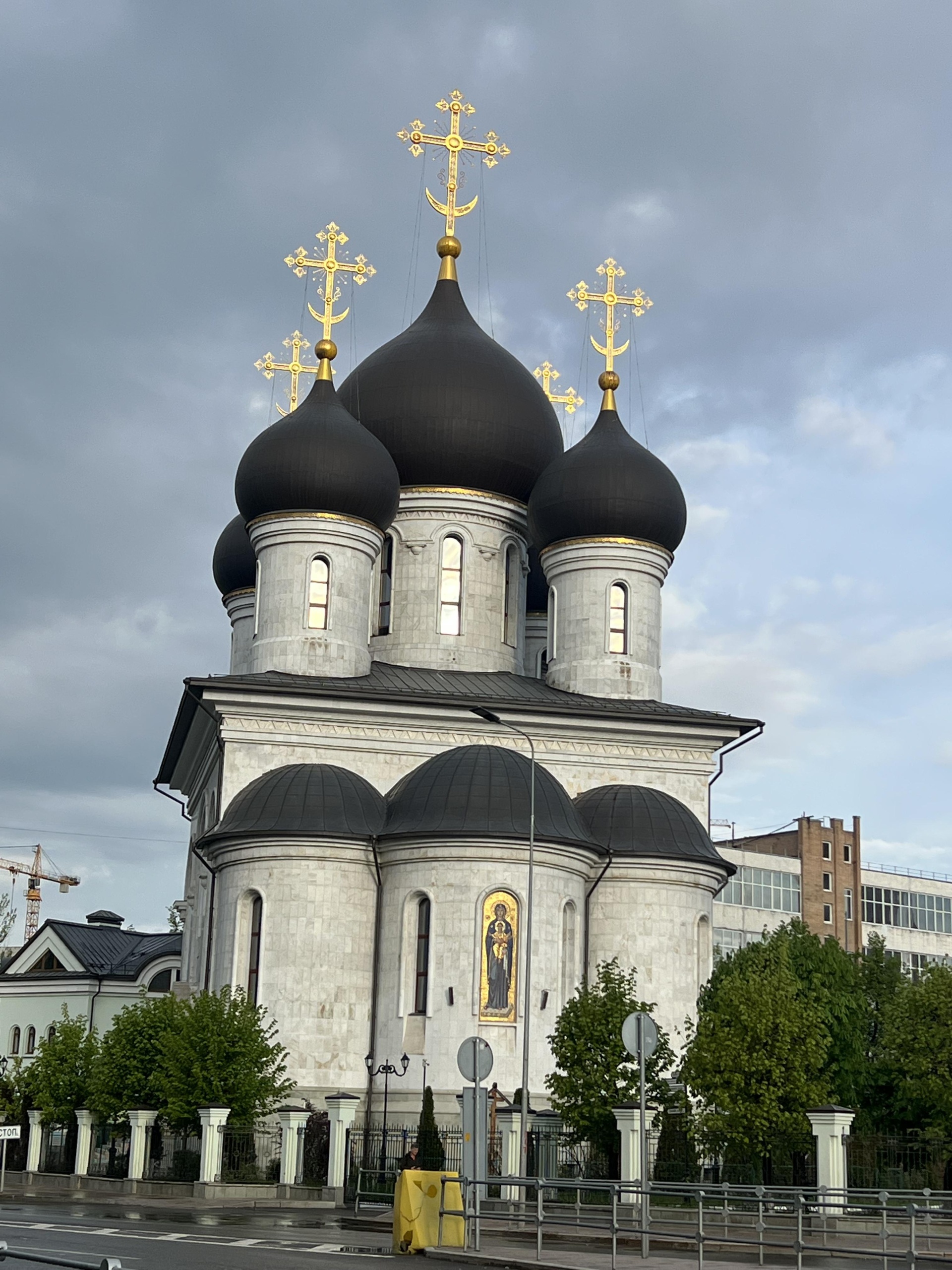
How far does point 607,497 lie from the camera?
38031 millimetres

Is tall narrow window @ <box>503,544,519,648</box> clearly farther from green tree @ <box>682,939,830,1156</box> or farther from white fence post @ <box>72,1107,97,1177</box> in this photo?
white fence post @ <box>72,1107,97,1177</box>

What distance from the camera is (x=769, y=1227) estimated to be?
20.2 metres

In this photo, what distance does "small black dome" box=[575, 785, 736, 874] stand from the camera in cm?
3438

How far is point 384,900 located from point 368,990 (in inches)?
67.1

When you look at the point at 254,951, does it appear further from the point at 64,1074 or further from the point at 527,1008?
the point at 527,1008

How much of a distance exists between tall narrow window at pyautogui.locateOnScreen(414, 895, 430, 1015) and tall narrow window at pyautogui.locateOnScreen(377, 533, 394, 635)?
8.40 meters

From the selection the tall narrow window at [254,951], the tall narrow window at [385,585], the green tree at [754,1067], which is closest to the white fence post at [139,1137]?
the tall narrow window at [254,951]

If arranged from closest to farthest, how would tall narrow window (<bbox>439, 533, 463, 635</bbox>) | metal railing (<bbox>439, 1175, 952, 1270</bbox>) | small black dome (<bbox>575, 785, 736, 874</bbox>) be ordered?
metal railing (<bbox>439, 1175, 952, 1270</bbox>), small black dome (<bbox>575, 785, 736, 874</bbox>), tall narrow window (<bbox>439, 533, 463, 635</bbox>)

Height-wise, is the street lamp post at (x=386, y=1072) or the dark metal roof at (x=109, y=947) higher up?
the dark metal roof at (x=109, y=947)

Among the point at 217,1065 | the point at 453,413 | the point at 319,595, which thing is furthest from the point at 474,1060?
the point at 453,413

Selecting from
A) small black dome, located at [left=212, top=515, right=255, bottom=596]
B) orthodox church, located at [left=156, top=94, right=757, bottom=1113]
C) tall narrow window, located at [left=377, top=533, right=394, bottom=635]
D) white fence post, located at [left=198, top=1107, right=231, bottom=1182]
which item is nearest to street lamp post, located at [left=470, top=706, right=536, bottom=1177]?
orthodox church, located at [left=156, top=94, right=757, bottom=1113]

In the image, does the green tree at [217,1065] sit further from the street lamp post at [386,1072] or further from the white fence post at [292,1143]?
the street lamp post at [386,1072]

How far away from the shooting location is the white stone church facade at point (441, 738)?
3198 centimetres

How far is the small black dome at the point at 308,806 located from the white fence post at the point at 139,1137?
18.0 ft
